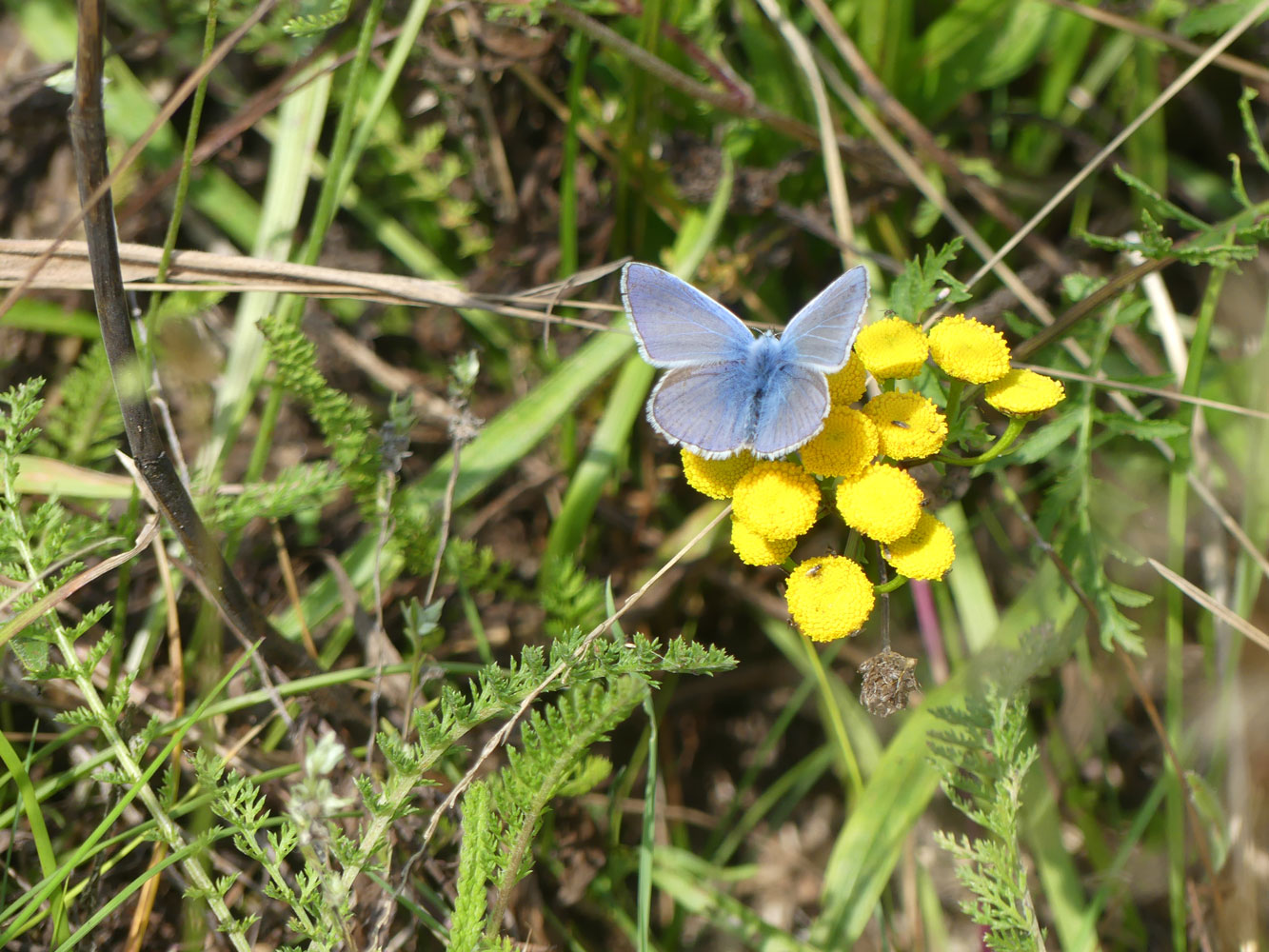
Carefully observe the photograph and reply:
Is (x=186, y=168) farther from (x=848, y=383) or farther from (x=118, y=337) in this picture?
(x=848, y=383)

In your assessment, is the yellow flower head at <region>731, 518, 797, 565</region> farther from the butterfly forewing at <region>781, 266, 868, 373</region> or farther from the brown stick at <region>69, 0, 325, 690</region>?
the brown stick at <region>69, 0, 325, 690</region>

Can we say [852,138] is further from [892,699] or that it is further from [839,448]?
[892,699]

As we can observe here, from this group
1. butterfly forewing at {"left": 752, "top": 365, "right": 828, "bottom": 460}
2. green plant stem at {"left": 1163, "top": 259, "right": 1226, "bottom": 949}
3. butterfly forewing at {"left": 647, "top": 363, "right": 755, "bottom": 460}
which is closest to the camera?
butterfly forewing at {"left": 752, "top": 365, "right": 828, "bottom": 460}

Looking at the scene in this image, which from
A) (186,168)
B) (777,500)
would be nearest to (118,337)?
(186,168)

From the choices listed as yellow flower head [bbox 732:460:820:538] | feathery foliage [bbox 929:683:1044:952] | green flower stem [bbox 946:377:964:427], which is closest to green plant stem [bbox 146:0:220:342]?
yellow flower head [bbox 732:460:820:538]

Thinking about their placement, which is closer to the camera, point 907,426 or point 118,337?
point 118,337

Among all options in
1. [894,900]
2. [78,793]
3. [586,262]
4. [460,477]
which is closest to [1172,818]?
[894,900]
